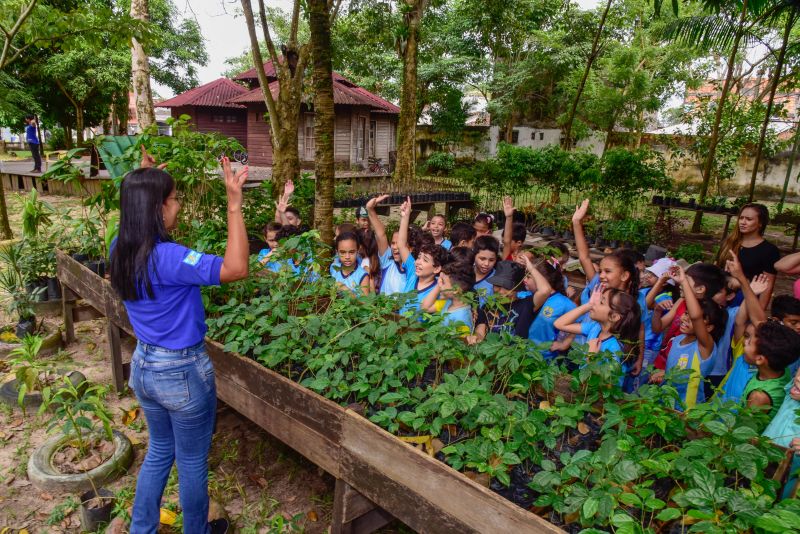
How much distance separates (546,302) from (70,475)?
10.2 feet

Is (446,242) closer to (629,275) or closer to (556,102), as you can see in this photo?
(629,275)

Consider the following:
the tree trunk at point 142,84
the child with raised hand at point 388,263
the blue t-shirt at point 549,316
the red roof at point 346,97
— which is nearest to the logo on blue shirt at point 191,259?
the child with raised hand at point 388,263

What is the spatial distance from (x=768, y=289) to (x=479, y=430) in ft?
8.70

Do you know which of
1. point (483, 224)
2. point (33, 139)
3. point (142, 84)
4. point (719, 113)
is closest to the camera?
point (483, 224)

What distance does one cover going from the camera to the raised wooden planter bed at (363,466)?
1.71 metres

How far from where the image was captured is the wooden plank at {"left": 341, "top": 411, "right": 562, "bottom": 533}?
165 cm

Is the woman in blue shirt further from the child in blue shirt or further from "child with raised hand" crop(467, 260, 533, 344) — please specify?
the child in blue shirt

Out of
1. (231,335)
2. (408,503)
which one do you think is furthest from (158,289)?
(408,503)

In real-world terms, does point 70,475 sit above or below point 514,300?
below

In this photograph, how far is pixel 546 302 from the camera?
3500mm

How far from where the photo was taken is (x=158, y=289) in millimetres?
2189

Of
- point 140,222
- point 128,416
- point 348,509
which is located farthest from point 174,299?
point 128,416

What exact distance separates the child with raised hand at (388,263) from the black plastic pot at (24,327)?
341cm

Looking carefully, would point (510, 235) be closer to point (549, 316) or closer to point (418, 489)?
point (549, 316)
